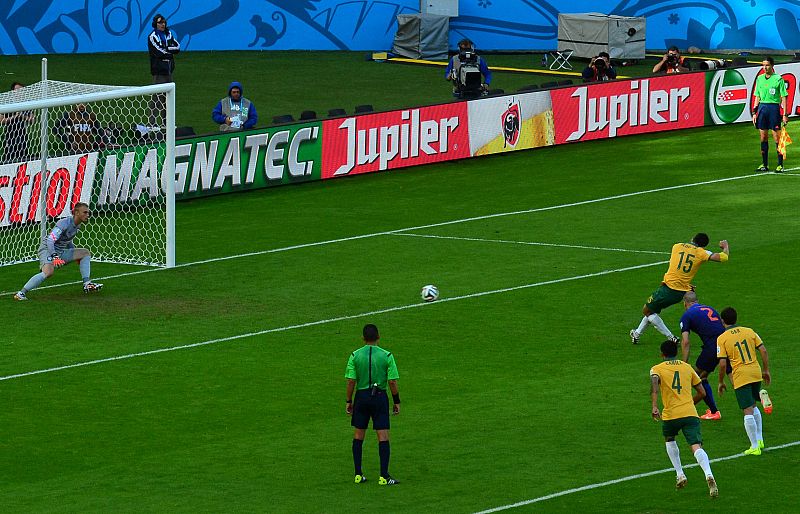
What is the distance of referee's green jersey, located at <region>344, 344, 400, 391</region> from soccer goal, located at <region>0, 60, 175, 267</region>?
443 inches

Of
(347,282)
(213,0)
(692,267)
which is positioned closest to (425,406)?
(692,267)

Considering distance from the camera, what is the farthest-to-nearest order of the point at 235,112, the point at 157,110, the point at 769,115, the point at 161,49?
the point at 161,49 < the point at 769,115 < the point at 235,112 < the point at 157,110

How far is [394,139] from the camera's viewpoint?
1401 inches

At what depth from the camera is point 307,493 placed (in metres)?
15.7

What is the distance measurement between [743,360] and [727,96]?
24903 millimetres

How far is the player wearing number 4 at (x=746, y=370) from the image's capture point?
16.8m

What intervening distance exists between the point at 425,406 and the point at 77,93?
11.1 m

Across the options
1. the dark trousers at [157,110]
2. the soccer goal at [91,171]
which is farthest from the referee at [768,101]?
the soccer goal at [91,171]

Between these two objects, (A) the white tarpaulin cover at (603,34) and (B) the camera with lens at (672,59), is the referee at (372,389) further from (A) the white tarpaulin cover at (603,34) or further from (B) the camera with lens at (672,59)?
(A) the white tarpaulin cover at (603,34)

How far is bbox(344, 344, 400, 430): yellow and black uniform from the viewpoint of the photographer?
15.8 m

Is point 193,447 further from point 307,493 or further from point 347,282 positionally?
point 347,282

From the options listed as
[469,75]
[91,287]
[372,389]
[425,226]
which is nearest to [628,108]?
[469,75]

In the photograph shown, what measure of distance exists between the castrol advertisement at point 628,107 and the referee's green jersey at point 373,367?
22.8 meters

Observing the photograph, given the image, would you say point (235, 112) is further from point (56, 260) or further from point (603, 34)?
point (603, 34)
